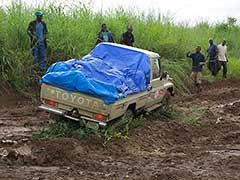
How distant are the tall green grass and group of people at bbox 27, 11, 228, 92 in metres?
0.27

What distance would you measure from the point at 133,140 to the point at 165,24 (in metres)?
12.8

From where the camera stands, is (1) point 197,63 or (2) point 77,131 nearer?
(2) point 77,131

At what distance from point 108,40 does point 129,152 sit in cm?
748

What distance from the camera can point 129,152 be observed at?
29.8 feet

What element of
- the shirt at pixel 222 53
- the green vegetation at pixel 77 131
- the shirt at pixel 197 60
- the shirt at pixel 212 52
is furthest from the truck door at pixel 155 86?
the shirt at pixel 222 53

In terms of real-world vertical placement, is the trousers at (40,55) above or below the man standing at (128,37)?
below

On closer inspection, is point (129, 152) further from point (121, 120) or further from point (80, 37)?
point (80, 37)

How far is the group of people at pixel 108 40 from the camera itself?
13.6m

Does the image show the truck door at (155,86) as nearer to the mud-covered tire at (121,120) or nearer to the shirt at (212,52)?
the mud-covered tire at (121,120)

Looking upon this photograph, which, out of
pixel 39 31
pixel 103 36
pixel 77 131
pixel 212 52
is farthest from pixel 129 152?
pixel 212 52

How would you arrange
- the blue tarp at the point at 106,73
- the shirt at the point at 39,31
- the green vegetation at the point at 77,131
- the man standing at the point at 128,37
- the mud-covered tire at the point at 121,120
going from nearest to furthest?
the green vegetation at the point at 77,131
the blue tarp at the point at 106,73
the mud-covered tire at the point at 121,120
the shirt at the point at 39,31
the man standing at the point at 128,37

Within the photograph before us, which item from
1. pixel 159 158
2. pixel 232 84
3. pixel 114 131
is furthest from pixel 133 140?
pixel 232 84

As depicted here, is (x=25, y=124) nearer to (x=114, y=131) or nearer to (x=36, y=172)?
(x=114, y=131)

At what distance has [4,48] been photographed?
13539 millimetres
